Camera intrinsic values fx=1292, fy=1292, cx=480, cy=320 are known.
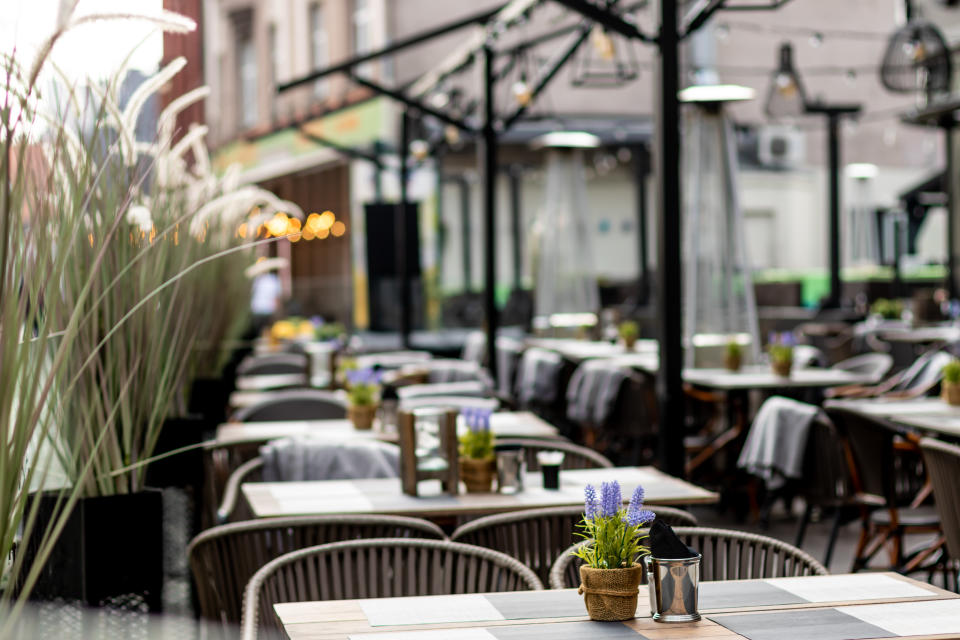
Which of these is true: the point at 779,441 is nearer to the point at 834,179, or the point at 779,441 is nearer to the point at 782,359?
the point at 782,359

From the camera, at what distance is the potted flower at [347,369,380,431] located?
4988 mm

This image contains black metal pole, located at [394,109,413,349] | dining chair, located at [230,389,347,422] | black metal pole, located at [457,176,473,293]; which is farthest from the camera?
black metal pole, located at [457,176,473,293]

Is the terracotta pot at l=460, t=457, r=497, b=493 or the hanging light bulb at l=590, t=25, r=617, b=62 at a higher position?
the hanging light bulb at l=590, t=25, r=617, b=62

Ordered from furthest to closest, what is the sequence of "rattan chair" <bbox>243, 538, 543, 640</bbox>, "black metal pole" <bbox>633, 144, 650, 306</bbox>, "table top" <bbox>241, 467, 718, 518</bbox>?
"black metal pole" <bbox>633, 144, 650, 306</bbox> → "table top" <bbox>241, 467, 718, 518</bbox> → "rattan chair" <bbox>243, 538, 543, 640</bbox>

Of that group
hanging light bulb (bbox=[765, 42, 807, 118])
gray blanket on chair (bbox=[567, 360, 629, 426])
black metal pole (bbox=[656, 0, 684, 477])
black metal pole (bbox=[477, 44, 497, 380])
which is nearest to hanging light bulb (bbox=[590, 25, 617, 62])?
black metal pole (bbox=[477, 44, 497, 380])

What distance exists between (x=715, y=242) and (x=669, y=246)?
3054mm

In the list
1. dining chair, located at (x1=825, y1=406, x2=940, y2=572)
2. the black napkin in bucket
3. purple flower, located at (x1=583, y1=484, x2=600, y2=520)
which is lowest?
dining chair, located at (x1=825, y1=406, x2=940, y2=572)

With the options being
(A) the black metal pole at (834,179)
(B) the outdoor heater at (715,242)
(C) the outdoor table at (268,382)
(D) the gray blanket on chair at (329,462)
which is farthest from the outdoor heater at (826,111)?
(D) the gray blanket on chair at (329,462)

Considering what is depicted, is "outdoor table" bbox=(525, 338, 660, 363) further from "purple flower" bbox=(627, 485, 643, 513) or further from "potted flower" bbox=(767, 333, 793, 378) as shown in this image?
"purple flower" bbox=(627, 485, 643, 513)

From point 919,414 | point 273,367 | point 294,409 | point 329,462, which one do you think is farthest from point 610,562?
point 273,367

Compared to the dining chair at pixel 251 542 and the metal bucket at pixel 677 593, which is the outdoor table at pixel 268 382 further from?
the metal bucket at pixel 677 593

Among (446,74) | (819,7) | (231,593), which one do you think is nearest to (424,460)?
(231,593)

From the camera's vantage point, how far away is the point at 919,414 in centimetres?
517

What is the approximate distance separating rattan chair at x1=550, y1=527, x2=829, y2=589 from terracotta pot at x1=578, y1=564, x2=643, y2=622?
570 mm
